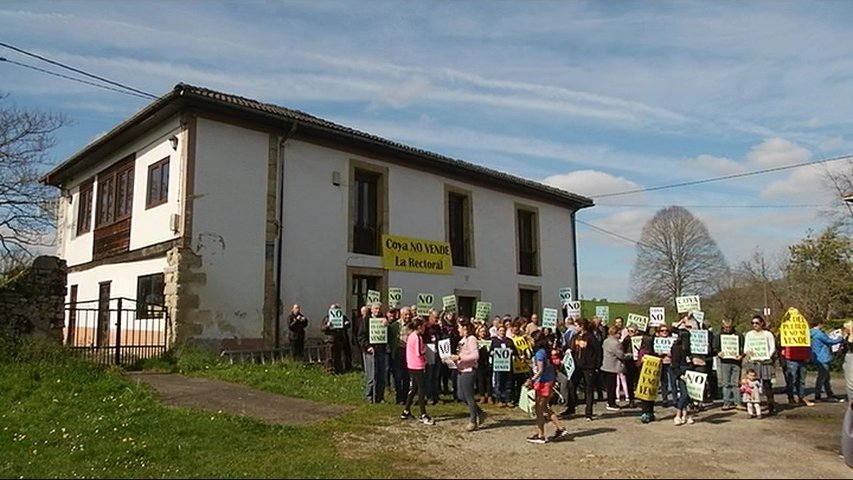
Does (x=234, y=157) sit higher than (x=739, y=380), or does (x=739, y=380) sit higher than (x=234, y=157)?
(x=234, y=157)

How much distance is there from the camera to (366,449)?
8.79 m

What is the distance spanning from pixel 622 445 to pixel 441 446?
8.16 feet

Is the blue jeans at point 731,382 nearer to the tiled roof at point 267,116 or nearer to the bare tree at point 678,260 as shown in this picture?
the tiled roof at point 267,116

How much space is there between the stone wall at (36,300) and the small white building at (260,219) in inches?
86.5

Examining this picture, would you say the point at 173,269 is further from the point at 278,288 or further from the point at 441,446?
the point at 441,446

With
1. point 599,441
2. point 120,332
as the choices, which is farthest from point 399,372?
point 120,332

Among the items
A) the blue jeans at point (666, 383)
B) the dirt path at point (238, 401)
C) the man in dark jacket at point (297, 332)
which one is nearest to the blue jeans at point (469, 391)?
the dirt path at point (238, 401)

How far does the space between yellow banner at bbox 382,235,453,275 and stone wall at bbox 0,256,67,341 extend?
873cm

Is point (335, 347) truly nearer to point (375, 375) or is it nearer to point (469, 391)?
point (375, 375)

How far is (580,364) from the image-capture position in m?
11.8

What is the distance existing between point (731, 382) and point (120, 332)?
44.2 ft

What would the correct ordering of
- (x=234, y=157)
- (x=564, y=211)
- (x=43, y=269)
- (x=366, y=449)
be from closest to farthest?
(x=366, y=449), (x=43, y=269), (x=234, y=157), (x=564, y=211)

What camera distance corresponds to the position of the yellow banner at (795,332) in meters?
13.7

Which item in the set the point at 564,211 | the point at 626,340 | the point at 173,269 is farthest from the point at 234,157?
the point at 564,211
